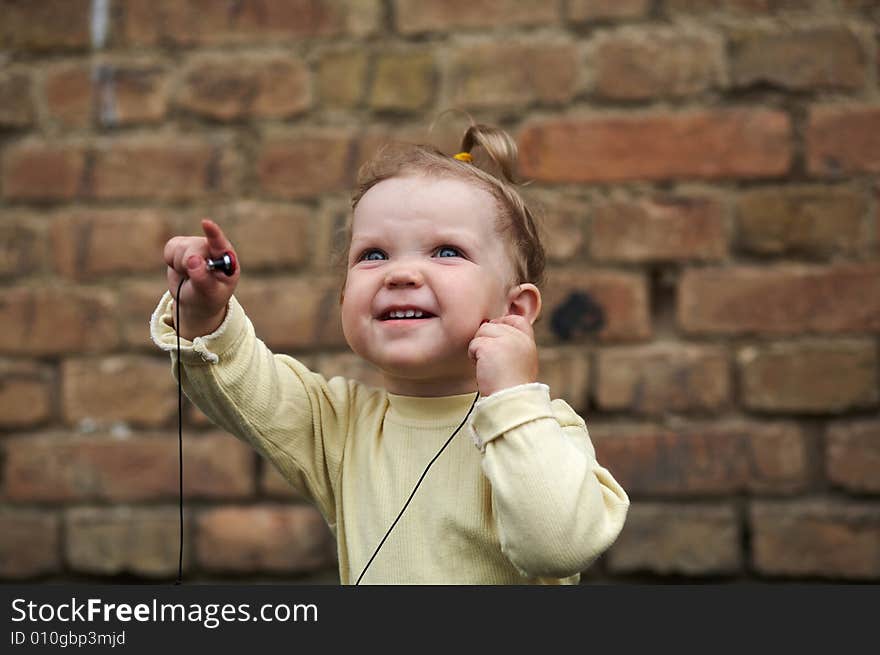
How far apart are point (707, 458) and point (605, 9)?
2.43ft

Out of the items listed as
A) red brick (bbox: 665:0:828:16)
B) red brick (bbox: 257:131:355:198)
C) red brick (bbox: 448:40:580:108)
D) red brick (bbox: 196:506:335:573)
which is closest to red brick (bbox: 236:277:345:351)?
red brick (bbox: 257:131:355:198)

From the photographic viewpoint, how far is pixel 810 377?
155cm

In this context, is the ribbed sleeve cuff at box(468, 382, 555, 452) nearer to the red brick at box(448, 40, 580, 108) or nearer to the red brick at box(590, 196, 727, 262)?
the red brick at box(590, 196, 727, 262)

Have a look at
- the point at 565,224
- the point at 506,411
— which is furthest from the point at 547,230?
the point at 506,411

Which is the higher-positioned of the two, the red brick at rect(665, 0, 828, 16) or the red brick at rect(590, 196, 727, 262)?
the red brick at rect(665, 0, 828, 16)

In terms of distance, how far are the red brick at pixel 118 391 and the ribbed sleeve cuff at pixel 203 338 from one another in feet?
2.04

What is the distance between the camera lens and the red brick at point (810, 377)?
5.07ft

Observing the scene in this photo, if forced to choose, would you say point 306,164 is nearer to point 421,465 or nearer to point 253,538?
point 253,538

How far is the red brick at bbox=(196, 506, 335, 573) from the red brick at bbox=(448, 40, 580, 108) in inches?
29.5

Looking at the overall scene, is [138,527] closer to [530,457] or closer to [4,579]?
[4,579]

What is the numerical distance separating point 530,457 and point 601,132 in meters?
0.85

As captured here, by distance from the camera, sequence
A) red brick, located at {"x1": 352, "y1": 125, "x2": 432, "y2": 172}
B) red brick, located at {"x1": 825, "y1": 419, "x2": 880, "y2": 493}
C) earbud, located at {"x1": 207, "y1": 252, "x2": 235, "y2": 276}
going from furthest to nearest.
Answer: red brick, located at {"x1": 352, "y1": 125, "x2": 432, "y2": 172} → red brick, located at {"x1": 825, "y1": 419, "x2": 880, "y2": 493} → earbud, located at {"x1": 207, "y1": 252, "x2": 235, "y2": 276}

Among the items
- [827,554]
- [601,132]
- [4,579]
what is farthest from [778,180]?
[4,579]

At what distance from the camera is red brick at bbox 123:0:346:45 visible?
168 cm
